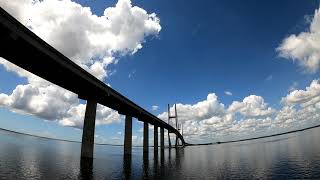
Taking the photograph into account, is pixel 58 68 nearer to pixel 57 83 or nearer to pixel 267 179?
pixel 57 83

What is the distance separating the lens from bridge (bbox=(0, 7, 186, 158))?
3192 cm

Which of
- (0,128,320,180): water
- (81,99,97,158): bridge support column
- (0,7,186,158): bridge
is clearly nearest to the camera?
(0,7,186,158): bridge

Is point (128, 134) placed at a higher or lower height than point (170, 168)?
higher

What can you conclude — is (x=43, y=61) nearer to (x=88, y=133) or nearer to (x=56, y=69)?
(x=56, y=69)

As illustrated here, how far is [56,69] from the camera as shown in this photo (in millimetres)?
42562

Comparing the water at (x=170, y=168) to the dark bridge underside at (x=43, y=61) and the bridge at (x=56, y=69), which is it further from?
the dark bridge underside at (x=43, y=61)

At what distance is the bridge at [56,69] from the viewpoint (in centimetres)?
3192

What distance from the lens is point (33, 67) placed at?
134 feet

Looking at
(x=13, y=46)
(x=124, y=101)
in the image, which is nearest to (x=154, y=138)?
(x=124, y=101)

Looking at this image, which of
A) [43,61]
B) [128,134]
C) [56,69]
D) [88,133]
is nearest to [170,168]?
[88,133]

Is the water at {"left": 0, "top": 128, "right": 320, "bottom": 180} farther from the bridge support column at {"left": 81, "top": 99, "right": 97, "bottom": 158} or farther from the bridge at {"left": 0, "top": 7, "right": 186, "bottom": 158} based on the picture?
the bridge at {"left": 0, "top": 7, "right": 186, "bottom": 158}

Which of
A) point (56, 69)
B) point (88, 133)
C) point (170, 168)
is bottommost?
point (170, 168)

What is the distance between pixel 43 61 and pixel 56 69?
12.1 feet

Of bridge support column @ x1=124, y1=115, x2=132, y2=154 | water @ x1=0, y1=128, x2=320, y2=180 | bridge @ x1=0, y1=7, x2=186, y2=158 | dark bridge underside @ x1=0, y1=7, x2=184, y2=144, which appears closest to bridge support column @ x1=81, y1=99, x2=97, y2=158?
bridge @ x1=0, y1=7, x2=186, y2=158
